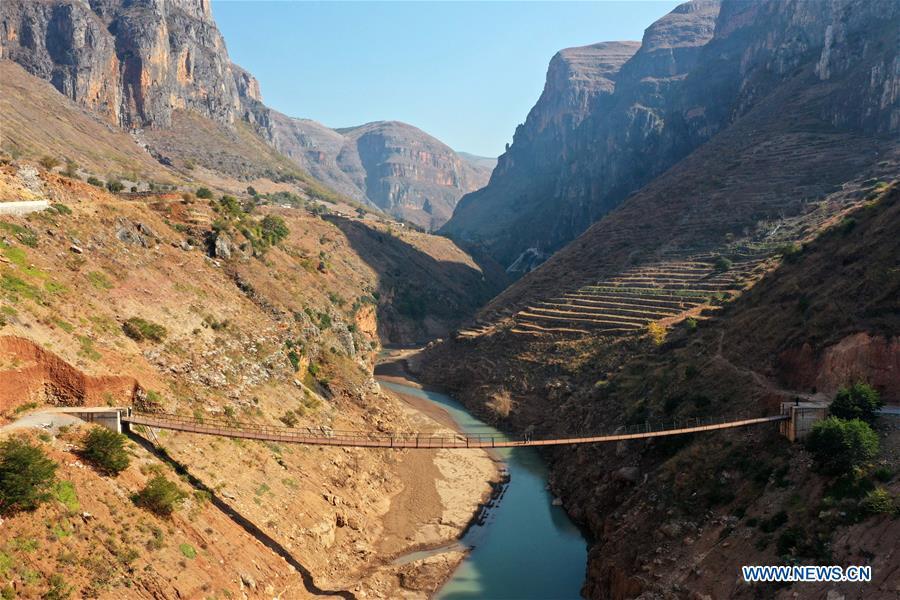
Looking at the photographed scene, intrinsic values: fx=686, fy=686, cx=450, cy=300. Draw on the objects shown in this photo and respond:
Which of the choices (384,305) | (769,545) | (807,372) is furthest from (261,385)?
(384,305)

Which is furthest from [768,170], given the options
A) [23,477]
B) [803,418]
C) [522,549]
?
[23,477]

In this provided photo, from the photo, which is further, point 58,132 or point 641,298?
point 58,132

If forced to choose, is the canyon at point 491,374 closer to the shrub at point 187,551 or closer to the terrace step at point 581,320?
the shrub at point 187,551

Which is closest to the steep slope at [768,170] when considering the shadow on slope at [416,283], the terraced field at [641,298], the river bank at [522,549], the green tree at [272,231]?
the terraced field at [641,298]

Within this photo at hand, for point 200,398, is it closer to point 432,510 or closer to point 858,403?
point 432,510

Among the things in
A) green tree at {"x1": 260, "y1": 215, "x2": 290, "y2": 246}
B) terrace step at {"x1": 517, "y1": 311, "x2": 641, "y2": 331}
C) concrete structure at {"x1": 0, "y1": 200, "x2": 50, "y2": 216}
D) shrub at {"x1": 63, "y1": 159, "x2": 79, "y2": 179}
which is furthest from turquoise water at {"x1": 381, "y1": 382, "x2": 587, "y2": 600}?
shrub at {"x1": 63, "y1": 159, "x2": 79, "y2": 179}

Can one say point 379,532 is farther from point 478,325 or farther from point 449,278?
point 449,278

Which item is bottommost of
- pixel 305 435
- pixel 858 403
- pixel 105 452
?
pixel 305 435
